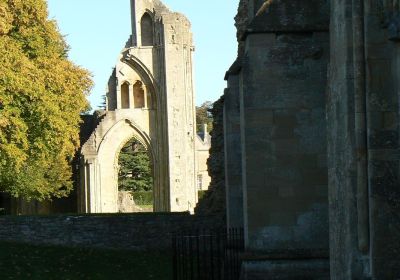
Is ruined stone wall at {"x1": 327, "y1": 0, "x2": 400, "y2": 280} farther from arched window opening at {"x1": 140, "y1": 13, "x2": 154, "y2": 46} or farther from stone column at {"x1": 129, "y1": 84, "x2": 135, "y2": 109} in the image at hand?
arched window opening at {"x1": 140, "y1": 13, "x2": 154, "y2": 46}

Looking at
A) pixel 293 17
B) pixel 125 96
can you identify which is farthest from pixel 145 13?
pixel 293 17

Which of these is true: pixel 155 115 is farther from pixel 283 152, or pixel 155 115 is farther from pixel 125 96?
pixel 283 152

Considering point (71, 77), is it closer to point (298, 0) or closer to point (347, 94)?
point (298, 0)

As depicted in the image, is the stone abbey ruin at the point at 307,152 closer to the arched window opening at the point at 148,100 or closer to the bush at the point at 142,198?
the arched window opening at the point at 148,100

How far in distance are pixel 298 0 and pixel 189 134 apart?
105 ft

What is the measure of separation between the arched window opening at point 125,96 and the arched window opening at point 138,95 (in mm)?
443

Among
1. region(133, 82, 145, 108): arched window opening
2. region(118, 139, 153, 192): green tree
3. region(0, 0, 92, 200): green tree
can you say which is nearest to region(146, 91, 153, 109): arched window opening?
region(133, 82, 145, 108): arched window opening

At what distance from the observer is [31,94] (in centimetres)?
2559

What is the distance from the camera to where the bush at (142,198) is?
5674 centimetres

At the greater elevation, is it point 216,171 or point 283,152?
point 283,152

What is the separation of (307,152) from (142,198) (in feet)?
156

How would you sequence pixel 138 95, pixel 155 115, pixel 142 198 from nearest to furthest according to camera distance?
pixel 155 115 < pixel 138 95 < pixel 142 198

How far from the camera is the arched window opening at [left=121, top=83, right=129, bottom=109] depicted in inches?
1682

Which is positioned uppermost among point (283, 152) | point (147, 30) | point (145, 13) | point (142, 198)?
point (145, 13)
